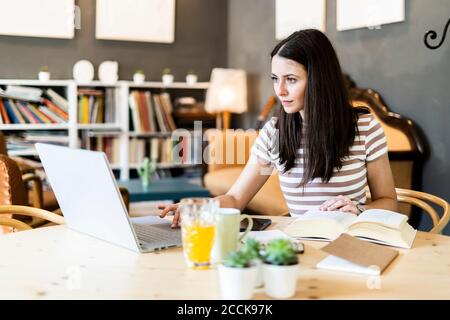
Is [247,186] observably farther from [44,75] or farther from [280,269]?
[44,75]

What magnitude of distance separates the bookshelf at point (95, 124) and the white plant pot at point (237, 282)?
426 centimetres

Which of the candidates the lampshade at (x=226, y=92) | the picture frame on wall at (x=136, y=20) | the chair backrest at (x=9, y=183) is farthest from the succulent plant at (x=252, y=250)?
the picture frame on wall at (x=136, y=20)

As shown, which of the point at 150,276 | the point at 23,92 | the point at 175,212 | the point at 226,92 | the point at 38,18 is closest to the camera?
the point at 150,276

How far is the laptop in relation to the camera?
45.5 inches

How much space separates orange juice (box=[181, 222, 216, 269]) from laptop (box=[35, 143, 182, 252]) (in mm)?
140

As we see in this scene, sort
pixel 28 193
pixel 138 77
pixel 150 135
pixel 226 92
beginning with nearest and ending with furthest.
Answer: pixel 28 193, pixel 226 92, pixel 138 77, pixel 150 135

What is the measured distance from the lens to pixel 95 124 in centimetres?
516

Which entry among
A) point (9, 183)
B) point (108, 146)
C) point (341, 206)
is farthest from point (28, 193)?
point (341, 206)

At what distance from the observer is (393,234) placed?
1.34 meters

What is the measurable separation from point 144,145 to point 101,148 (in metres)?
0.40

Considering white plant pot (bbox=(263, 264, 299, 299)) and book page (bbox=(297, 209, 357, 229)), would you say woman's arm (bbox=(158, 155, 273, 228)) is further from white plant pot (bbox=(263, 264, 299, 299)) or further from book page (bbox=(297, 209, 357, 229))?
white plant pot (bbox=(263, 264, 299, 299))

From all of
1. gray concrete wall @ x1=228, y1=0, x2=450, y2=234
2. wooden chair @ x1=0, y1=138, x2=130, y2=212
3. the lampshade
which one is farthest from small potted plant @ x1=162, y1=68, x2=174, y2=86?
wooden chair @ x1=0, y1=138, x2=130, y2=212

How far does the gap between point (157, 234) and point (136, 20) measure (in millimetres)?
4277
